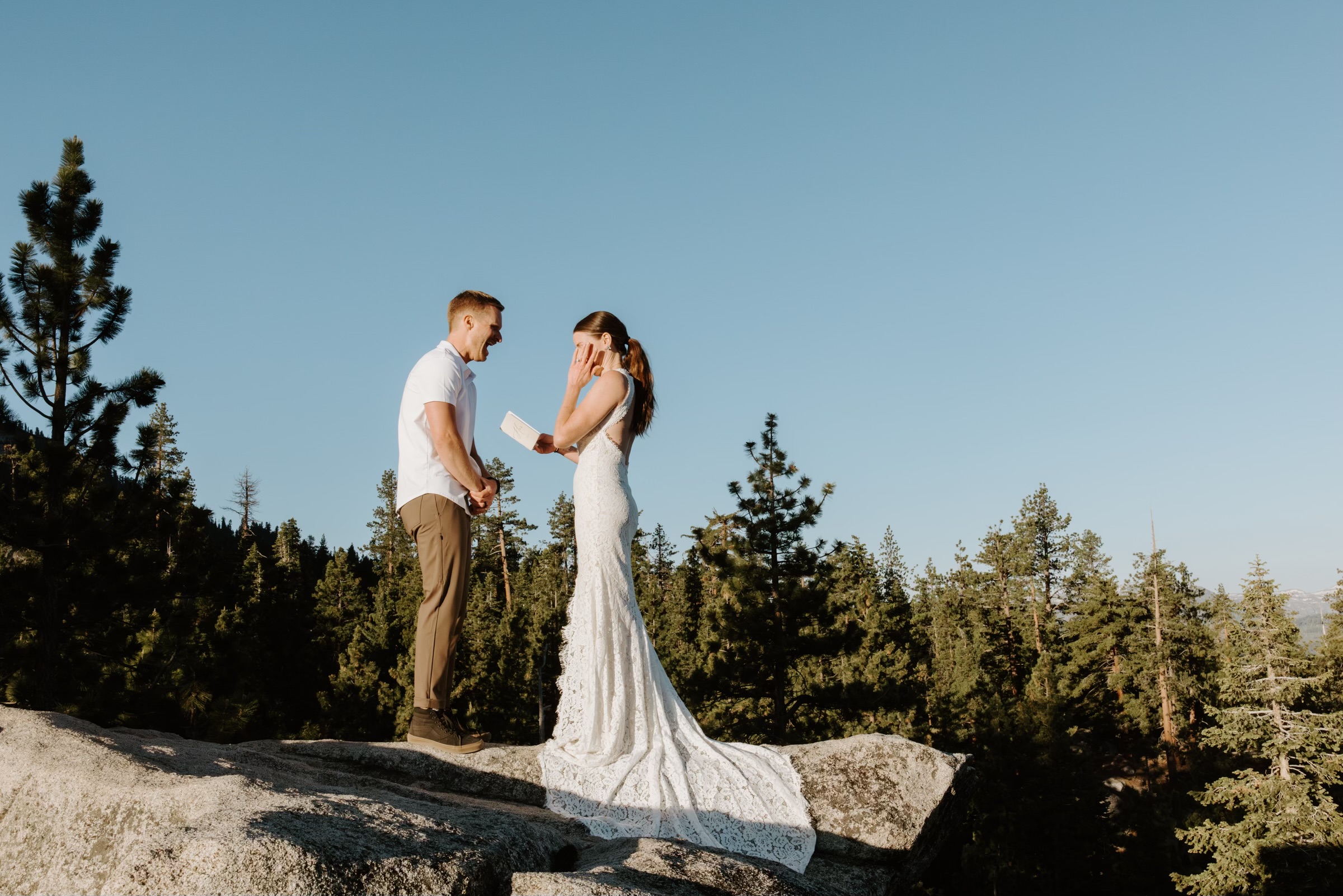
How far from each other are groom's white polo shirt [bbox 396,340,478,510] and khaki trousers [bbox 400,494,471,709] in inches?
2.8

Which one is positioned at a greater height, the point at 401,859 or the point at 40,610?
the point at 40,610

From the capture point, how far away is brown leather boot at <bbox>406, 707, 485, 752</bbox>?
20.7 ft

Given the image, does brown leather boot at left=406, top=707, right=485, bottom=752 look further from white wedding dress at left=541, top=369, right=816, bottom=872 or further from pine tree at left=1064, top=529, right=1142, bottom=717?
pine tree at left=1064, top=529, right=1142, bottom=717

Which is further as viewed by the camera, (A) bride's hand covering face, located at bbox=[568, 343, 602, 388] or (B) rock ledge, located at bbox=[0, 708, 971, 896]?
(A) bride's hand covering face, located at bbox=[568, 343, 602, 388]

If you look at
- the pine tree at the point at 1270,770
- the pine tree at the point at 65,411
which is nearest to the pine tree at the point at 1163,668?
the pine tree at the point at 1270,770

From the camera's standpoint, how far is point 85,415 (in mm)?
14164

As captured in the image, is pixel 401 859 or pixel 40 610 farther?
pixel 40 610

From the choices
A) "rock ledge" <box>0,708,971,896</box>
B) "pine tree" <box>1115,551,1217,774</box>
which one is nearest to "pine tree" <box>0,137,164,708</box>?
"rock ledge" <box>0,708,971,896</box>

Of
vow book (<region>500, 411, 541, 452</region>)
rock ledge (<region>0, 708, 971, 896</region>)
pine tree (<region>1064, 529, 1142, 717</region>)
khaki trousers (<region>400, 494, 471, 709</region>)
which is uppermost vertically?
pine tree (<region>1064, 529, 1142, 717</region>)

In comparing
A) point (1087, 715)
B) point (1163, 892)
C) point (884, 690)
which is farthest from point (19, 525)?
point (1087, 715)

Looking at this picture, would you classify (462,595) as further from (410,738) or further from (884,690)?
(884,690)

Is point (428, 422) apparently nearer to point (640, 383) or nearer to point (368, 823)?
point (640, 383)

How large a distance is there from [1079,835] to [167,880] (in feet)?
130

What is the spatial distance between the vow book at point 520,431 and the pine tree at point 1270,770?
27.9m
